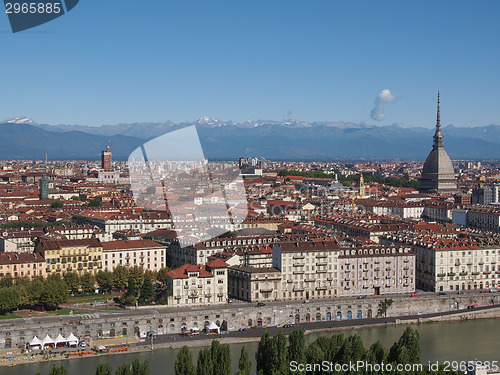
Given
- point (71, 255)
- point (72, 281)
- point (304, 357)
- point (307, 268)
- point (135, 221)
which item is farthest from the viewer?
point (135, 221)

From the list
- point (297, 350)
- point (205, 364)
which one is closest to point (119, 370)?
point (205, 364)

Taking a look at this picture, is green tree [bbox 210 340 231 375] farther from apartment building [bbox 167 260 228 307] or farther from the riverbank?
apartment building [bbox 167 260 228 307]

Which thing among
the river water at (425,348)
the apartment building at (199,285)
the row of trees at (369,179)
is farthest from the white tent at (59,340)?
the row of trees at (369,179)

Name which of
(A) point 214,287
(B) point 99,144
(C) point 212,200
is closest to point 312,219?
(C) point 212,200

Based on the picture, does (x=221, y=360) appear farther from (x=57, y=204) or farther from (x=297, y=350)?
(x=57, y=204)

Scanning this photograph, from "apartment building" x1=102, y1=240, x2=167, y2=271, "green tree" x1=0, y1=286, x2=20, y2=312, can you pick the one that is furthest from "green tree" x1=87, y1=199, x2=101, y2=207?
"green tree" x1=0, y1=286, x2=20, y2=312

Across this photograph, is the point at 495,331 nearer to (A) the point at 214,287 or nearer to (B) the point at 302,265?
(B) the point at 302,265
